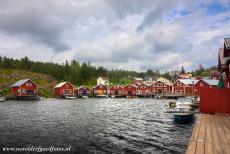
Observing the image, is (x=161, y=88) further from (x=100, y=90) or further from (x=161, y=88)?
(x=100, y=90)

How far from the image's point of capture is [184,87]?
115625 millimetres

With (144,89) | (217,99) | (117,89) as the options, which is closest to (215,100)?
(217,99)

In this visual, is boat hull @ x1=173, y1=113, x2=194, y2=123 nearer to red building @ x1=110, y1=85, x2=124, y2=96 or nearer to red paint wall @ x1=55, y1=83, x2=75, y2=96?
red paint wall @ x1=55, y1=83, x2=75, y2=96

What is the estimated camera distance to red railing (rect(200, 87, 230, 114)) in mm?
25516

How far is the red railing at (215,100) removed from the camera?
25.5m

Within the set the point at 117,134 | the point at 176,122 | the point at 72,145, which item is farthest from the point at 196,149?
the point at 176,122

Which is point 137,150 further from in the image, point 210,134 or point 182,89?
point 182,89

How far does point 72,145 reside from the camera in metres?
18.1

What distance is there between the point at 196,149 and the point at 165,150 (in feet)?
19.6

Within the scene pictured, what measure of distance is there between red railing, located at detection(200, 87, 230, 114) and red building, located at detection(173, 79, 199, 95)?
90.7 m

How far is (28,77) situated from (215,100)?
134406 millimetres

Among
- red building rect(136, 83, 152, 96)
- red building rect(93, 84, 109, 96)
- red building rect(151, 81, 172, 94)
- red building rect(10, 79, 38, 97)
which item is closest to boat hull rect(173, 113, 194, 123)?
red building rect(10, 79, 38, 97)

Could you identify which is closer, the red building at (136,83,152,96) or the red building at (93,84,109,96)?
the red building at (136,83,152,96)

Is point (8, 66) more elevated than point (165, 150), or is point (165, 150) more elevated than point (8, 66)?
point (8, 66)
